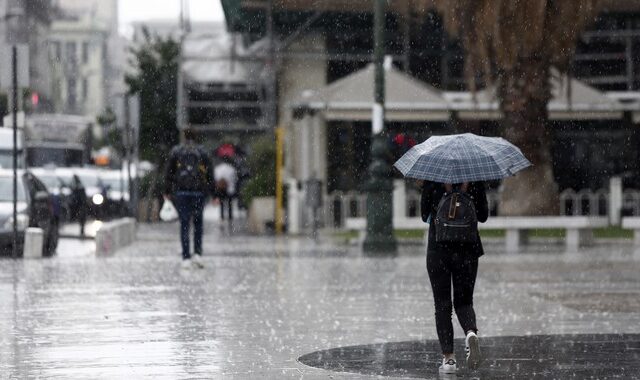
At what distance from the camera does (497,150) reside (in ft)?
32.1

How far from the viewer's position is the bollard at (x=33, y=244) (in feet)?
71.7

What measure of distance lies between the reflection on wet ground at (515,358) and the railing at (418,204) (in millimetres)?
19514

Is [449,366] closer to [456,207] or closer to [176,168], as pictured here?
[456,207]

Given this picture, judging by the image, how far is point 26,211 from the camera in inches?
912

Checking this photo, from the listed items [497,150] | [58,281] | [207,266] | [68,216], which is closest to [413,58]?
[68,216]

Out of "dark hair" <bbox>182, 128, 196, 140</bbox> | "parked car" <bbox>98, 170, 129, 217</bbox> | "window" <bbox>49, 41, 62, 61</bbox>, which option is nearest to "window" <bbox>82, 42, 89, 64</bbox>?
"window" <bbox>49, 41, 62, 61</bbox>

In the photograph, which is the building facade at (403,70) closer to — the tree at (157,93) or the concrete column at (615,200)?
the concrete column at (615,200)

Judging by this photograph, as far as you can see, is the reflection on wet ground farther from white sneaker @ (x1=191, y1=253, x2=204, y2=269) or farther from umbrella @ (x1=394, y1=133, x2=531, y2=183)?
white sneaker @ (x1=191, y1=253, x2=204, y2=269)

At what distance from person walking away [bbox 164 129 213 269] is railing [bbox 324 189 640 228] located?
1174 cm

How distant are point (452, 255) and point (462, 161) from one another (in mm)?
596

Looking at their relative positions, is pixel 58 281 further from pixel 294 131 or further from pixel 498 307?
pixel 294 131

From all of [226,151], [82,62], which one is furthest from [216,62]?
[82,62]

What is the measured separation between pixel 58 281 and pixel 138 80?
3134 cm

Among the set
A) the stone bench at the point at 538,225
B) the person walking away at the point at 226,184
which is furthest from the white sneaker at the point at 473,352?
the person walking away at the point at 226,184
